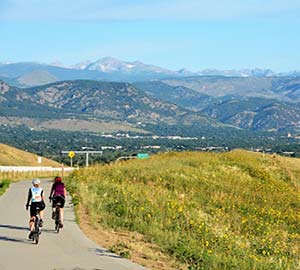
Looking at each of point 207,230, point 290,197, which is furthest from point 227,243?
point 290,197

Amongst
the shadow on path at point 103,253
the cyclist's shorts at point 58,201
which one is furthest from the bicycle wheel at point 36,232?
the cyclist's shorts at point 58,201

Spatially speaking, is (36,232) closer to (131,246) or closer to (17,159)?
(131,246)

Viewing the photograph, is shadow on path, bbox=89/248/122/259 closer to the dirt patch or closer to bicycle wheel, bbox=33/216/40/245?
the dirt patch

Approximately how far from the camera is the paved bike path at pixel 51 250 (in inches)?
479

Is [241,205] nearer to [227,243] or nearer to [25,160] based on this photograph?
[227,243]

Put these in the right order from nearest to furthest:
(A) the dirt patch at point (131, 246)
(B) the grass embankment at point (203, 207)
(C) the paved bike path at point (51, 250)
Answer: (C) the paved bike path at point (51, 250) < (A) the dirt patch at point (131, 246) < (B) the grass embankment at point (203, 207)

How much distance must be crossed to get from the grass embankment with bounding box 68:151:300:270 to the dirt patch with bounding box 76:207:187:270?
23 cm

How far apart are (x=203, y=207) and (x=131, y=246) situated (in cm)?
957

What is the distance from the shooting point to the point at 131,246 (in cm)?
1383

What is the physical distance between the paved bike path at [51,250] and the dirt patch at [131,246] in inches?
8.7

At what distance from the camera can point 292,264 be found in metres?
13.1

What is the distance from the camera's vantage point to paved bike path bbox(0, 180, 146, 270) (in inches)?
479

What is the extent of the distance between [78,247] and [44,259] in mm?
1247

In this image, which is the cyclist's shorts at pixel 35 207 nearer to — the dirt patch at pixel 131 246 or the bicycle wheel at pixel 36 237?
the bicycle wheel at pixel 36 237
